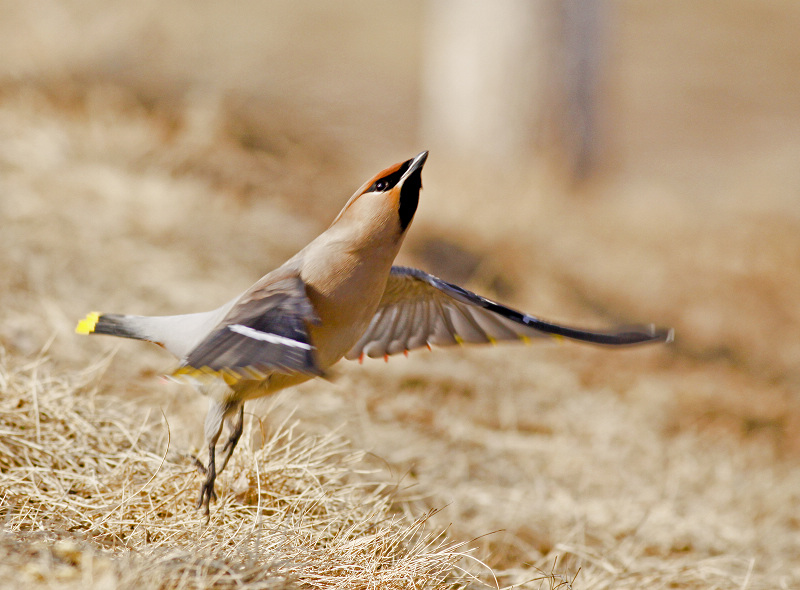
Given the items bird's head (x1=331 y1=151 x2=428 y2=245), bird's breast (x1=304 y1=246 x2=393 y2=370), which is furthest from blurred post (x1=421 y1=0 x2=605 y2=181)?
bird's breast (x1=304 y1=246 x2=393 y2=370)

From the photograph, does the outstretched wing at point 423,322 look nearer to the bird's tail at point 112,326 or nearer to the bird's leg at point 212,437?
the bird's leg at point 212,437

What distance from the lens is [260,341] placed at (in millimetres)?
2012

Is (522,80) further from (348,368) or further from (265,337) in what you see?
(265,337)

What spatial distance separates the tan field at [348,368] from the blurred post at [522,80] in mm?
345

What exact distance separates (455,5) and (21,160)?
4.26 m

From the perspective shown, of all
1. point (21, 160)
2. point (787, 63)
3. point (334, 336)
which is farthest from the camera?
point (787, 63)

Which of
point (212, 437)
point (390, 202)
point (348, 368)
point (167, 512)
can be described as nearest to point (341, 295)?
point (390, 202)

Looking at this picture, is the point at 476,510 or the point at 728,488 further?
the point at 728,488

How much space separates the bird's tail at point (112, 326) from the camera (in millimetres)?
2711

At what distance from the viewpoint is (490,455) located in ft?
12.6

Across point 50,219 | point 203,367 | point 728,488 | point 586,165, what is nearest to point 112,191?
point 50,219

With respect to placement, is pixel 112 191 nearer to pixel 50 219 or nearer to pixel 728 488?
pixel 50 219

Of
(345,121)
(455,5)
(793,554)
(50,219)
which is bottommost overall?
(793,554)

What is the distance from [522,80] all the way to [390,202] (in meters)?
5.03
